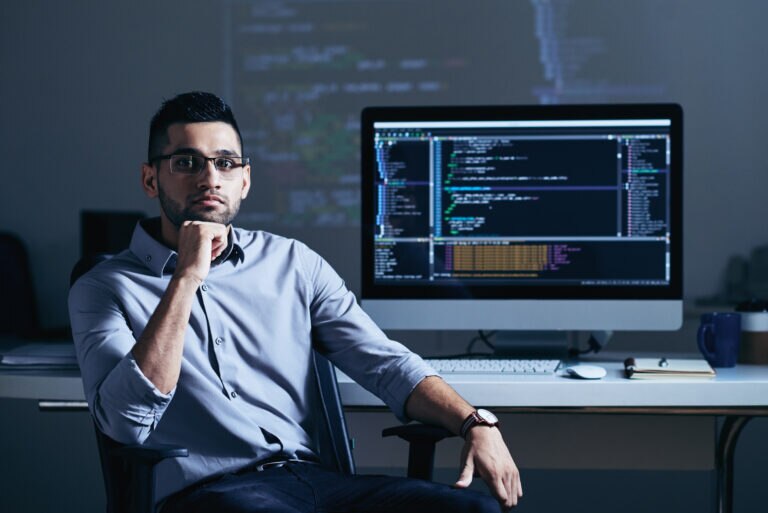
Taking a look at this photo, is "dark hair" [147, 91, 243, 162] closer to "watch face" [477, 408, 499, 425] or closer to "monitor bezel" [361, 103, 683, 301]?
"monitor bezel" [361, 103, 683, 301]

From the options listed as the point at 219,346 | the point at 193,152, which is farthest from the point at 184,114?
the point at 219,346

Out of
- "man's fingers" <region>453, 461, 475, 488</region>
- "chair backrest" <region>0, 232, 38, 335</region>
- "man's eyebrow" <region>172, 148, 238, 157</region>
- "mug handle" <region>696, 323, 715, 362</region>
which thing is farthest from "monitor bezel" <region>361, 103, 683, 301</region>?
"chair backrest" <region>0, 232, 38, 335</region>

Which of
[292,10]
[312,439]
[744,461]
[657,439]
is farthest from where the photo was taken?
[292,10]

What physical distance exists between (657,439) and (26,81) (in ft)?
7.27

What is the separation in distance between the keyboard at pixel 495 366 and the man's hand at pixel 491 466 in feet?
1.12

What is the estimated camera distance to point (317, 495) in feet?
5.13

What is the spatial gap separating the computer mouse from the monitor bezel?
0.23 metres

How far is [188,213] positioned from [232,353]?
269mm

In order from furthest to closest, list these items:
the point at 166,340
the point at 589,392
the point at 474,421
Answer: the point at 589,392 → the point at 474,421 → the point at 166,340

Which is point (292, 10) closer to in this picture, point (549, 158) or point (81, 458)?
point (549, 158)

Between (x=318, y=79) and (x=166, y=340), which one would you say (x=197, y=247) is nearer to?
(x=166, y=340)

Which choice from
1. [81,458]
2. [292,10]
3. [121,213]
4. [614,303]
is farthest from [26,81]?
[614,303]

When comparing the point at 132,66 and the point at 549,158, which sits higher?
the point at 132,66

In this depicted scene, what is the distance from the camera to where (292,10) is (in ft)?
9.38
